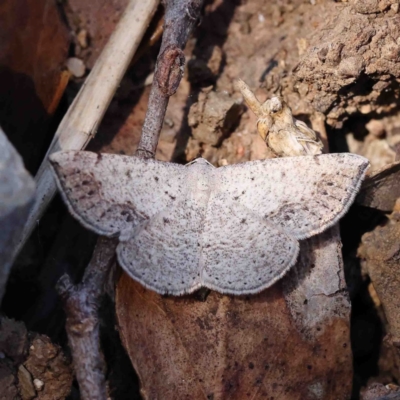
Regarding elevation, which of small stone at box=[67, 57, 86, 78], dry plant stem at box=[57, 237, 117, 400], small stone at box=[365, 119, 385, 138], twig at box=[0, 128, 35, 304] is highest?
small stone at box=[67, 57, 86, 78]

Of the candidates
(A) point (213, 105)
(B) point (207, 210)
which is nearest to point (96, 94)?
(A) point (213, 105)

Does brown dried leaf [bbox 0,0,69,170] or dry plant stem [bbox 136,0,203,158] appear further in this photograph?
brown dried leaf [bbox 0,0,69,170]

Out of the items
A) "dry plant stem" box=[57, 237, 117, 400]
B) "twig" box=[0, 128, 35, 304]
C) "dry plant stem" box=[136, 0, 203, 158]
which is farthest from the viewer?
"dry plant stem" box=[136, 0, 203, 158]

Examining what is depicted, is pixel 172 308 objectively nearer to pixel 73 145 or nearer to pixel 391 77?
pixel 73 145

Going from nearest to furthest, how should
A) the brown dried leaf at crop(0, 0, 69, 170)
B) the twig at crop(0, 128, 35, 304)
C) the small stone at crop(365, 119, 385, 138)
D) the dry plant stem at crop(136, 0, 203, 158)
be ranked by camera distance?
the twig at crop(0, 128, 35, 304) < the dry plant stem at crop(136, 0, 203, 158) < the brown dried leaf at crop(0, 0, 69, 170) < the small stone at crop(365, 119, 385, 138)

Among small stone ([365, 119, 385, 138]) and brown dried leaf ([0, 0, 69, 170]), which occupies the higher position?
brown dried leaf ([0, 0, 69, 170])

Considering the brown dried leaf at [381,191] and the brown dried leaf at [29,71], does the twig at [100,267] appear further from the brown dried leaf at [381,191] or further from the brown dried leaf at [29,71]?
the brown dried leaf at [381,191]

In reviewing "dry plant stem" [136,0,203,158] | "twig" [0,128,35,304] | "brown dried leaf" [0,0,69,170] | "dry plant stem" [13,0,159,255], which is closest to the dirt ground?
"brown dried leaf" [0,0,69,170]

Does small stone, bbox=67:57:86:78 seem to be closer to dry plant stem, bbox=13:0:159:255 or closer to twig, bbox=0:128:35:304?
dry plant stem, bbox=13:0:159:255
